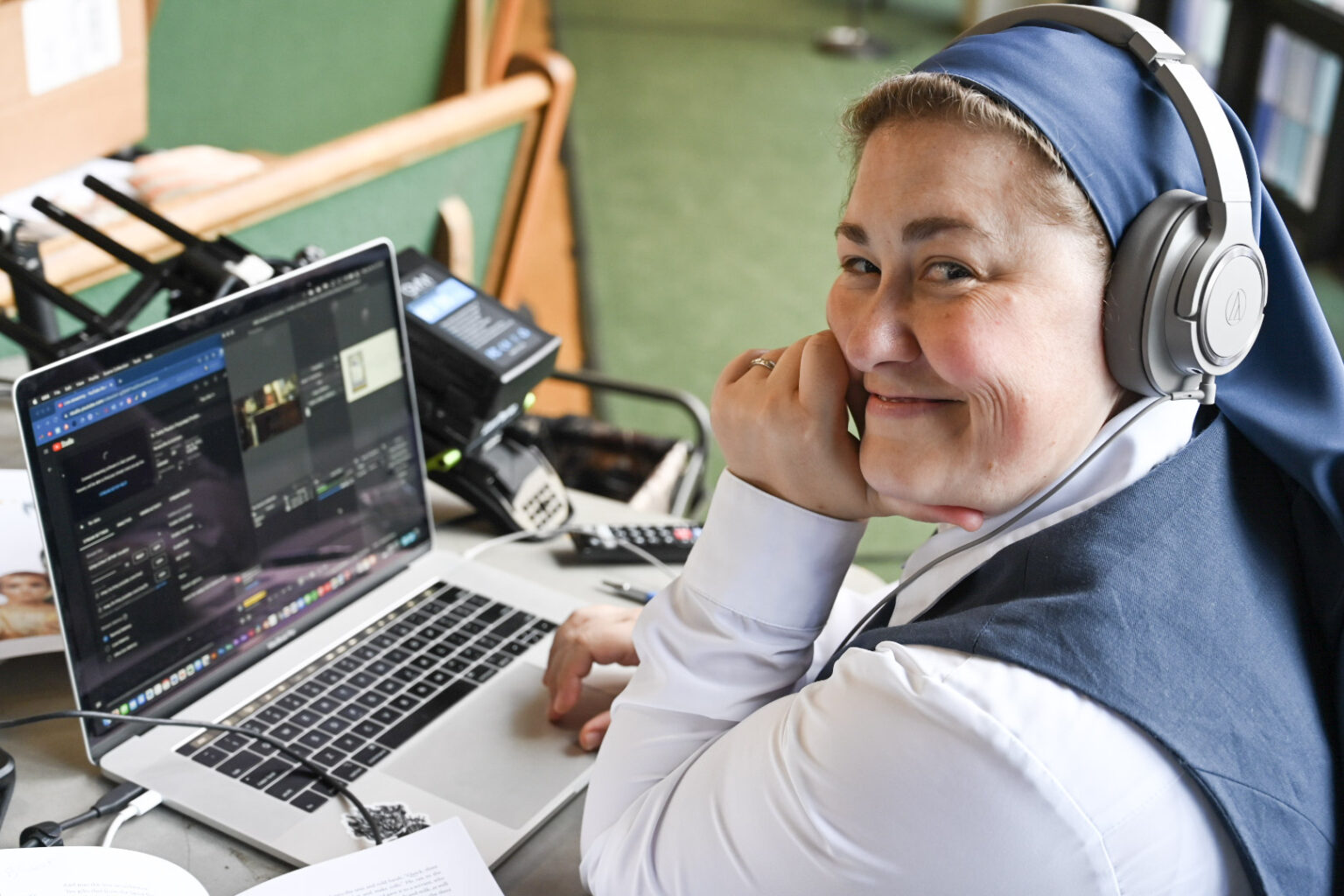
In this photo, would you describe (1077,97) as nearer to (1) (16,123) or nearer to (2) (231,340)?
(2) (231,340)

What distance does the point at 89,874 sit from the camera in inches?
37.6

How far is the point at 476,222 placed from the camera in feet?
8.64

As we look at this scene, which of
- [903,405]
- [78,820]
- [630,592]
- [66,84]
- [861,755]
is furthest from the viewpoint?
[66,84]

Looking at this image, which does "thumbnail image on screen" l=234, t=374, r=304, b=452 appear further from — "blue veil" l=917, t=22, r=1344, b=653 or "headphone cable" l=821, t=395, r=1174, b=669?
"blue veil" l=917, t=22, r=1344, b=653

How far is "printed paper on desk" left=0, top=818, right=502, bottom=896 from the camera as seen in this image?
95cm

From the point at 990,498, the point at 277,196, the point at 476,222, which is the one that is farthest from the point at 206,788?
the point at 476,222

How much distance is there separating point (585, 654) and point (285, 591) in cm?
31

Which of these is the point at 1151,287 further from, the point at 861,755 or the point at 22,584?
the point at 22,584

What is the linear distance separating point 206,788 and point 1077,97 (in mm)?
890

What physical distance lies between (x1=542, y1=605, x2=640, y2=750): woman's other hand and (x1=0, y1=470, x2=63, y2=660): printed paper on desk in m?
0.47

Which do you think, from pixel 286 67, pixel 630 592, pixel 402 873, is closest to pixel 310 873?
pixel 402 873

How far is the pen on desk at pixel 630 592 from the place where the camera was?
57.6 inches

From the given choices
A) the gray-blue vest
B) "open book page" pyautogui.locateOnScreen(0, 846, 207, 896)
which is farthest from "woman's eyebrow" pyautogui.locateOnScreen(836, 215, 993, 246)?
"open book page" pyautogui.locateOnScreen(0, 846, 207, 896)

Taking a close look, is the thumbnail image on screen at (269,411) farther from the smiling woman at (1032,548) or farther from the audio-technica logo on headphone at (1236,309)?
the audio-technica logo on headphone at (1236,309)
